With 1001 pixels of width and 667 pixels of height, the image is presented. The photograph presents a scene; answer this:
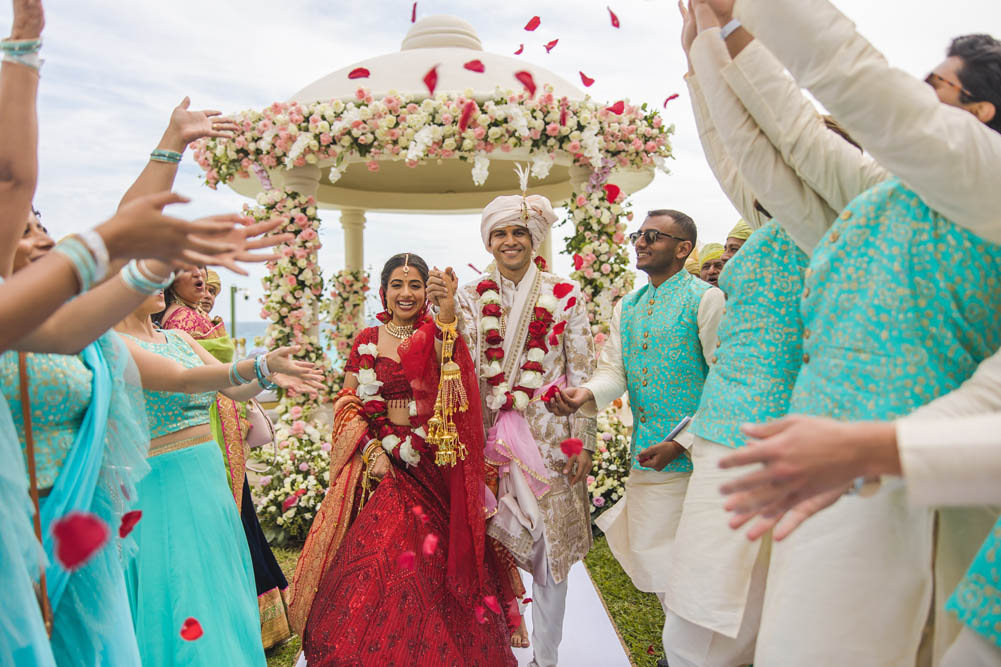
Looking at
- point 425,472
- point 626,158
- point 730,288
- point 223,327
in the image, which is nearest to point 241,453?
point 223,327

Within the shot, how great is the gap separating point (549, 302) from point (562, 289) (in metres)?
0.13

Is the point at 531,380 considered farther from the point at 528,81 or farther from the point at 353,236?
the point at 353,236

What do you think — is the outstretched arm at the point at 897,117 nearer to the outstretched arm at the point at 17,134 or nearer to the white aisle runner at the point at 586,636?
the outstretched arm at the point at 17,134

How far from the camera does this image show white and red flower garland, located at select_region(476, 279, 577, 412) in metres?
3.60

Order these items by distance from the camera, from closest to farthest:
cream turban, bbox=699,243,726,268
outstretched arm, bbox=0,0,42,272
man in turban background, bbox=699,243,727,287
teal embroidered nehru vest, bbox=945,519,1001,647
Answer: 1. teal embroidered nehru vest, bbox=945,519,1001,647
2. outstretched arm, bbox=0,0,42,272
3. man in turban background, bbox=699,243,727,287
4. cream turban, bbox=699,243,726,268

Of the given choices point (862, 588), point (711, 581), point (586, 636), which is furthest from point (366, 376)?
point (862, 588)

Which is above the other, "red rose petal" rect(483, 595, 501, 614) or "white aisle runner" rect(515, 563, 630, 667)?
"red rose petal" rect(483, 595, 501, 614)

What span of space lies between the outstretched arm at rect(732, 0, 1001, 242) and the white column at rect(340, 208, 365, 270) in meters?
7.39

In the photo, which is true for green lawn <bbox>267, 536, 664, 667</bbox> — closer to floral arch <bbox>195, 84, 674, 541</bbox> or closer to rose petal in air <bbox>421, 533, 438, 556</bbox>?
floral arch <bbox>195, 84, 674, 541</bbox>

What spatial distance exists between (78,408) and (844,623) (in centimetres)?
210

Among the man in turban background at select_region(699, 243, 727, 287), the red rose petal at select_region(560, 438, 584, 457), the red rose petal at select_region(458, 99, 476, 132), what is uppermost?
the red rose petal at select_region(458, 99, 476, 132)

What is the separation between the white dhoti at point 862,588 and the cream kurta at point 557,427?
78.4 inches

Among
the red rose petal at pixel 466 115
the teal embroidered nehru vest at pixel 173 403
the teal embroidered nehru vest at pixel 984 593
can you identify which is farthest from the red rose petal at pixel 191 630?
the red rose petal at pixel 466 115

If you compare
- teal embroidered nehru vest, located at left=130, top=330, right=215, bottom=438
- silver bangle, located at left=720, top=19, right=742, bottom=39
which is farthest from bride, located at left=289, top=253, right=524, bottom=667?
silver bangle, located at left=720, top=19, right=742, bottom=39
